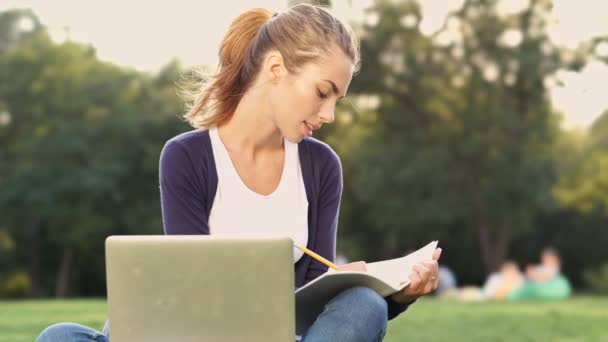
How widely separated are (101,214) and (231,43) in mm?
27167

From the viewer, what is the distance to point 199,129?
3127 mm

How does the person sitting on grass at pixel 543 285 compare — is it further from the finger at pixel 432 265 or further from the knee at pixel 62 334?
the knee at pixel 62 334

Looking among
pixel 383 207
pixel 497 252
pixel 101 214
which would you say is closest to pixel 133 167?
pixel 101 214

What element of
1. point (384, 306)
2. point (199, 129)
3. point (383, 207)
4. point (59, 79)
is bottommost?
point (383, 207)

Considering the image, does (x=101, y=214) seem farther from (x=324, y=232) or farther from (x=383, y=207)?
(x=324, y=232)

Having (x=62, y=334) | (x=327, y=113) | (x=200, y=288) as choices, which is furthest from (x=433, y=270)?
(x=62, y=334)

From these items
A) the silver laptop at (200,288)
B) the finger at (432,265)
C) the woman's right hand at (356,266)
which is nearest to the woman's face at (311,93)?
the woman's right hand at (356,266)

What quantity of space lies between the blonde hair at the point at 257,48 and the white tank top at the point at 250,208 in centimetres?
10

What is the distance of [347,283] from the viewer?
271 centimetres

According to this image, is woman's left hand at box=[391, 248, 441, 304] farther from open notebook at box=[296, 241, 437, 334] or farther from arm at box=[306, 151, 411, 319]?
arm at box=[306, 151, 411, 319]

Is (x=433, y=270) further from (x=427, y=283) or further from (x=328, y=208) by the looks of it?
(x=328, y=208)

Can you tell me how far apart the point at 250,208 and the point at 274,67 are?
1.38 feet

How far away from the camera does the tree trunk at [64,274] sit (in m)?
29.4

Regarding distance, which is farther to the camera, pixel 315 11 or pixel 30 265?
pixel 30 265
